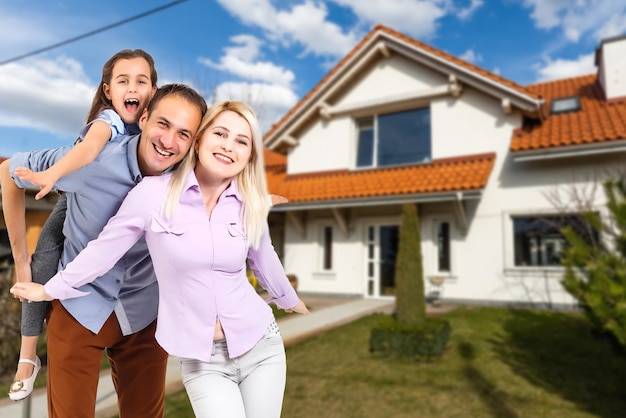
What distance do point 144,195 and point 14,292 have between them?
1.58ft

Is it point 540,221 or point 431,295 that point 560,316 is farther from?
point 431,295

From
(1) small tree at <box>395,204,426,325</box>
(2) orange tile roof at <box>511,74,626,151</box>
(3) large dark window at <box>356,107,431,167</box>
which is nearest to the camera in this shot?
(1) small tree at <box>395,204,426,325</box>

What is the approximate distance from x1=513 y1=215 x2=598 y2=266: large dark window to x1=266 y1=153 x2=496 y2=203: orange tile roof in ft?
5.75

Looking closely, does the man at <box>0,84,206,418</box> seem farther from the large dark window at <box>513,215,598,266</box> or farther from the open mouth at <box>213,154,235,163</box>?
the large dark window at <box>513,215,598,266</box>

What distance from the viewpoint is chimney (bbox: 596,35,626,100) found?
461 inches

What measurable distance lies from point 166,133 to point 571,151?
36.7 ft

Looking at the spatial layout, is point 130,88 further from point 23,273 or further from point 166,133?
point 23,273

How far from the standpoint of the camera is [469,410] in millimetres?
4973

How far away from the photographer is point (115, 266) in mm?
1555

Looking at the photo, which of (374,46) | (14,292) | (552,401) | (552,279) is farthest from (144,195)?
(374,46)

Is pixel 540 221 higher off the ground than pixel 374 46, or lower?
lower

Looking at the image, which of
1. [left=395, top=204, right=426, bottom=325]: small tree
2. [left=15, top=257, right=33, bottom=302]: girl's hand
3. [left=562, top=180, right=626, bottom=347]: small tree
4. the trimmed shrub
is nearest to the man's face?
[left=15, top=257, right=33, bottom=302]: girl's hand

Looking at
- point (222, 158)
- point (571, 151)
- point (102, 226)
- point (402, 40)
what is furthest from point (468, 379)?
point (402, 40)

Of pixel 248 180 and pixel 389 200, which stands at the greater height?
pixel 389 200
